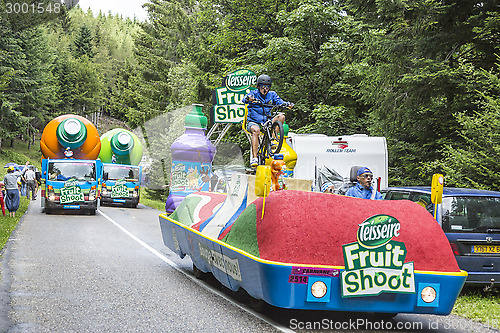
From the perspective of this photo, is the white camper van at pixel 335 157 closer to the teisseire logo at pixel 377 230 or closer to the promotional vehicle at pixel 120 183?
the teisseire logo at pixel 377 230

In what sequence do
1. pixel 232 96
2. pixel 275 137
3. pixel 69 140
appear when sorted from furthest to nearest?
pixel 69 140 < pixel 232 96 < pixel 275 137

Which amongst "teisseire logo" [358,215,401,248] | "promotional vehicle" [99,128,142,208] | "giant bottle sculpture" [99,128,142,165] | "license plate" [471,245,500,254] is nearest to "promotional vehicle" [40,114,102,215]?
"promotional vehicle" [99,128,142,208]

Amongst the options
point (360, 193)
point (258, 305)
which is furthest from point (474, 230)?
point (258, 305)

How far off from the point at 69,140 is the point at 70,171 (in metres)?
1.94

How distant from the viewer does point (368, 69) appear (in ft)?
62.5

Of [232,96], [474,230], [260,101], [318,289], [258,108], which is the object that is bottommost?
[318,289]

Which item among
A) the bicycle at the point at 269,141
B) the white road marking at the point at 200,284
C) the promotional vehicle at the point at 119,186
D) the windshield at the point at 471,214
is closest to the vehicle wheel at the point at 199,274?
the white road marking at the point at 200,284

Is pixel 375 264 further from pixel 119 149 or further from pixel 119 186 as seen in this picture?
pixel 119 149

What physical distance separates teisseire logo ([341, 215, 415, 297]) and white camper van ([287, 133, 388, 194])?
939cm

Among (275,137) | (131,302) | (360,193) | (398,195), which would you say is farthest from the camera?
(398,195)

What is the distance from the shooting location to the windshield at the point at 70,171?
75.9ft

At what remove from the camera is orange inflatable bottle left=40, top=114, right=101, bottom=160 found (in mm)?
24438

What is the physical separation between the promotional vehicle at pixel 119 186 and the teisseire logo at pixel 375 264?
25.1m

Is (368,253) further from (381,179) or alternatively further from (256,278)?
(381,179)
